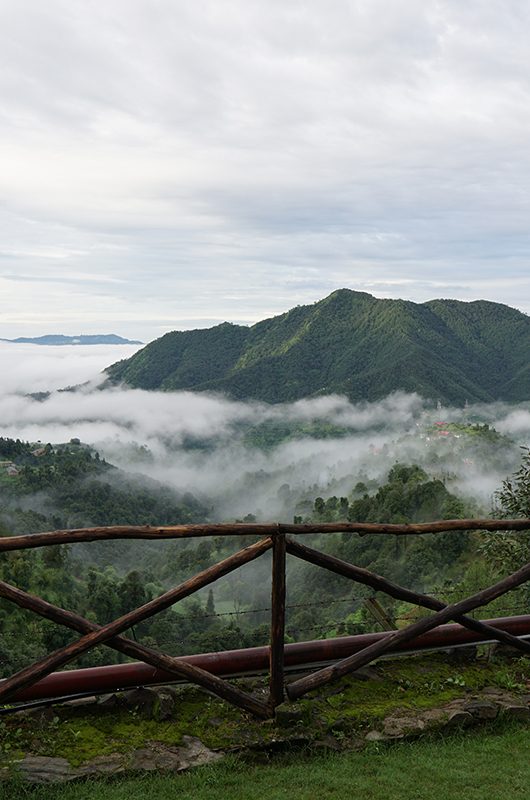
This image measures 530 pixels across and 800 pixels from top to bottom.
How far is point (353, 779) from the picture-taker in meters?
4.11

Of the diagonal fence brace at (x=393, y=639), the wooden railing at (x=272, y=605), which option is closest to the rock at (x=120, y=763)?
the wooden railing at (x=272, y=605)

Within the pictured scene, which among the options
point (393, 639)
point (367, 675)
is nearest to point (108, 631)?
point (393, 639)

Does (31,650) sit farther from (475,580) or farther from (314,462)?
(314,462)

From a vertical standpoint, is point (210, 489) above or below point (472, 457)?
below

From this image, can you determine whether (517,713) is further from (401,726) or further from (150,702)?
(150,702)

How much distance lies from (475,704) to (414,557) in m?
59.6

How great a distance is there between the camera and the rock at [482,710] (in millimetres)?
4832

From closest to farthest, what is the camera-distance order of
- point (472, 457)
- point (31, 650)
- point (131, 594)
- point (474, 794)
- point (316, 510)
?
1. point (474, 794)
2. point (31, 650)
3. point (131, 594)
4. point (316, 510)
5. point (472, 457)

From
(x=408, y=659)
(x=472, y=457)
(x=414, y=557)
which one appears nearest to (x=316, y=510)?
(x=414, y=557)

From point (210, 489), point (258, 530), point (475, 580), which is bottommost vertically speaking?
point (210, 489)

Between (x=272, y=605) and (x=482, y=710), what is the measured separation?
74.0 inches

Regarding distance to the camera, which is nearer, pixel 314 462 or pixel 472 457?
pixel 472 457

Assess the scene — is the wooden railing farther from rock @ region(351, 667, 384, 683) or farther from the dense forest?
the dense forest

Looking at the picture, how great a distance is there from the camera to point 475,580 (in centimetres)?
4062
